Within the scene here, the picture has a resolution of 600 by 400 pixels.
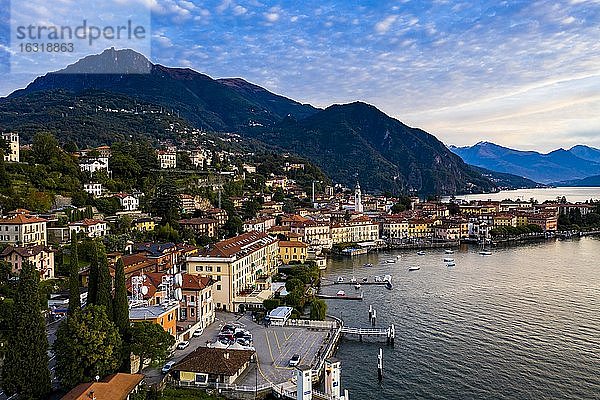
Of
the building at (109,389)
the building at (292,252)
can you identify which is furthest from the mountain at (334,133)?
the building at (109,389)

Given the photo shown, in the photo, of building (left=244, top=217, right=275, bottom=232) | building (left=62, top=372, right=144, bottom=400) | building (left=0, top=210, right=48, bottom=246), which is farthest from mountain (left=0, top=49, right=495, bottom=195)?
building (left=62, top=372, right=144, bottom=400)

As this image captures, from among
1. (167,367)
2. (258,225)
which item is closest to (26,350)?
(167,367)

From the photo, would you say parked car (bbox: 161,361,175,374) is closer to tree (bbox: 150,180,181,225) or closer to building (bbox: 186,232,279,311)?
building (bbox: 186,232,279,311)

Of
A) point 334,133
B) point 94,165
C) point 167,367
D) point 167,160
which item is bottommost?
point 167,367

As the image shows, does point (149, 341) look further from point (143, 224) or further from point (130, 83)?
point (130, 83)

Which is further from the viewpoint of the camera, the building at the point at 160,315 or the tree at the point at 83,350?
the building at the point at 160,315

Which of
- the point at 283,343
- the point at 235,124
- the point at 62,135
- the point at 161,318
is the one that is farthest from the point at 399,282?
the point at 235,124

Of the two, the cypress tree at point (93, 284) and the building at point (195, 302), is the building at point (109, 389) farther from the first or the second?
the building at point (195, 302)
